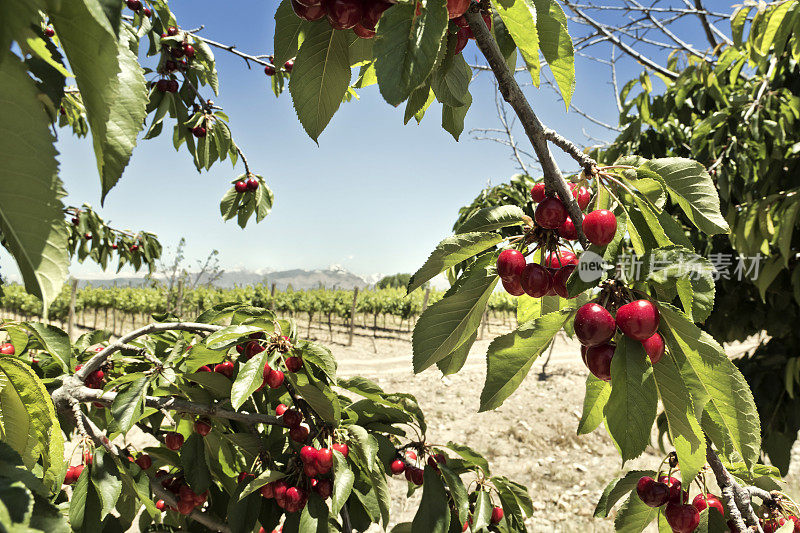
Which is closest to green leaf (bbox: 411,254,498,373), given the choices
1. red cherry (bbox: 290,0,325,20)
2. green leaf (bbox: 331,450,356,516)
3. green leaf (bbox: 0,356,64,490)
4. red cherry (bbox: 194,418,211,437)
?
red cherry (bbox: 290,0,325,20)

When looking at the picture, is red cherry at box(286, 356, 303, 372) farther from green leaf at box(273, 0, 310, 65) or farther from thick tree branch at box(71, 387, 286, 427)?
green leaf at box(273, 0, 310, 65)

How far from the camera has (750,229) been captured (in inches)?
98.2

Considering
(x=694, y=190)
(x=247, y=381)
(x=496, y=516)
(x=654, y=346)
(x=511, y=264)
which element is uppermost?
(x=694, y=190)

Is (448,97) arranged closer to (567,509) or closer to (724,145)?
(724,145)

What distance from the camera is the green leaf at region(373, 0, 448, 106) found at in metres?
0.43

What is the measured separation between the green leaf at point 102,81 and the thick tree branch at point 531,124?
39cm

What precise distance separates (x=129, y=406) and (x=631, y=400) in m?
1.32

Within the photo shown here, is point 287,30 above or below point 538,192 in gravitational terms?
above

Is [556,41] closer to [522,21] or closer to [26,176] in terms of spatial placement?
[522,21]

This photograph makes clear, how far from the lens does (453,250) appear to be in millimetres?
747

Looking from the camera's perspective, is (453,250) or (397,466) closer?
(453,250)

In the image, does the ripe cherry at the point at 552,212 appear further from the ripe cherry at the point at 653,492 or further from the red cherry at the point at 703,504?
the red cherry at the point at 703,504

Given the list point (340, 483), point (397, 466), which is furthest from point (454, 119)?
point (397, 466)

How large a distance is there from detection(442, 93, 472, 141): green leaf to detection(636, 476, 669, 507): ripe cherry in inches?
38.0
